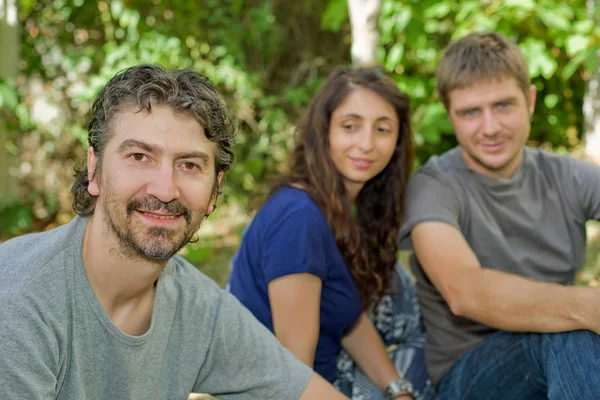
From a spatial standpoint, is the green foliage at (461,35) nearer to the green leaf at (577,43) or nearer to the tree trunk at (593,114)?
the green leaf at (577,43)

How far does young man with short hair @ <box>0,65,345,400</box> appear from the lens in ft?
4.71

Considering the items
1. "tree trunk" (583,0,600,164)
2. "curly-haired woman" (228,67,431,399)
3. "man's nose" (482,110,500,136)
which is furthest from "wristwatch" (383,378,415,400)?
"tree trunk" (583,0,600,164)

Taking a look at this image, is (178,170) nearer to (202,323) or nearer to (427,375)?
(202,323)

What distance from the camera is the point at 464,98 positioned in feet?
8.49

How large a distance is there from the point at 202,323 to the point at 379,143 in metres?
1.04

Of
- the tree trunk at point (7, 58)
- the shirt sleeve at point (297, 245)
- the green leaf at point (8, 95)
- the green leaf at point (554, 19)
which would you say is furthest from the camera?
the tree trunk at point (7, 58)

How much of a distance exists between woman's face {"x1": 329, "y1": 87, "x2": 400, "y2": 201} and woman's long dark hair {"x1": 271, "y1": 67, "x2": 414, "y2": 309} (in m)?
0.03

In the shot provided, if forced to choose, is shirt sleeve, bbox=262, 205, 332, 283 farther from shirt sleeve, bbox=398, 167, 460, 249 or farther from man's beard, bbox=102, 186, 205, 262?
man's beard, bbox=102, 186, 205, 262

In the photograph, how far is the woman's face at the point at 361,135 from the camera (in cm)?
249

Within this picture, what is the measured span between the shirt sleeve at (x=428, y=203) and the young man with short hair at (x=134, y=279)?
0.83m

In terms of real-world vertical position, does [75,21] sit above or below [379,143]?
above

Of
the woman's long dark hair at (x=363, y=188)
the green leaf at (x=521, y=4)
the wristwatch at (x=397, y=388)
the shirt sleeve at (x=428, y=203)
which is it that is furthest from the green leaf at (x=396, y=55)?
the wristwatch at (x=397, y=388)

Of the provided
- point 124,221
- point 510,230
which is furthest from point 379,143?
point 124,221

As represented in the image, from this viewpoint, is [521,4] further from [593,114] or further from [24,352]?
[24,352]
